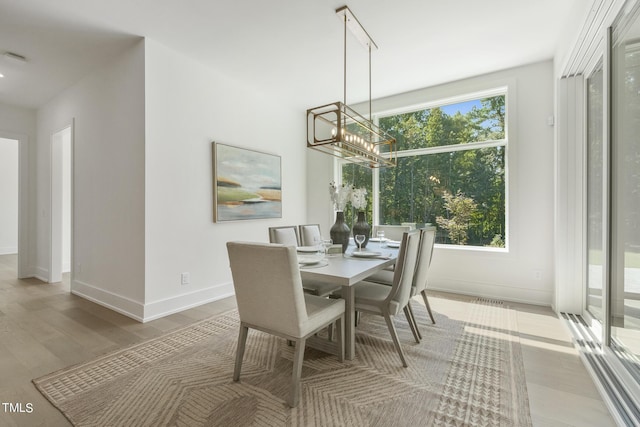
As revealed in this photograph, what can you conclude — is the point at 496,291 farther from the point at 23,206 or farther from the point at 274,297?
the point at 23,206

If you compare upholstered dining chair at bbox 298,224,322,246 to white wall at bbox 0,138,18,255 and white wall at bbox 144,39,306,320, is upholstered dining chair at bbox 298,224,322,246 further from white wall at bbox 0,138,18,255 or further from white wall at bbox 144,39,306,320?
white wall at bbox 0,138,18,255

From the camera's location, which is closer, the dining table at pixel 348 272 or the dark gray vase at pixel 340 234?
the dining table at pixel 348 272

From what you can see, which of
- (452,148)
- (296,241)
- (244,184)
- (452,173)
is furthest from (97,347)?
(452,148)

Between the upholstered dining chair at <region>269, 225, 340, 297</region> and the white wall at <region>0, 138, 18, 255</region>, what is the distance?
816 cm

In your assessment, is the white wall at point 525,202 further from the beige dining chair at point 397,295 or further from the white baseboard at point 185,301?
the white baseboard at point 185,301

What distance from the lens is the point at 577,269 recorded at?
2828mm

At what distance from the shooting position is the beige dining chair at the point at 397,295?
1.97m

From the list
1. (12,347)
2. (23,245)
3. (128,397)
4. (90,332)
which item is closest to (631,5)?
(128,397)

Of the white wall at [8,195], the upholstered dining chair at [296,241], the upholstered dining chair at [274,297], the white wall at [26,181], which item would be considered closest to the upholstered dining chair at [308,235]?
the upholstered dining chair at [296,241]

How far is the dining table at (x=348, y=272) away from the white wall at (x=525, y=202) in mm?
1907

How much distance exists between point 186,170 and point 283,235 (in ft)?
4.59

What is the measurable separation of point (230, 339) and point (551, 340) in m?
2.69

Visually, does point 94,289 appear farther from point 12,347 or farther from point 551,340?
point 551,340

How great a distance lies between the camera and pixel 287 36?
2.83m
